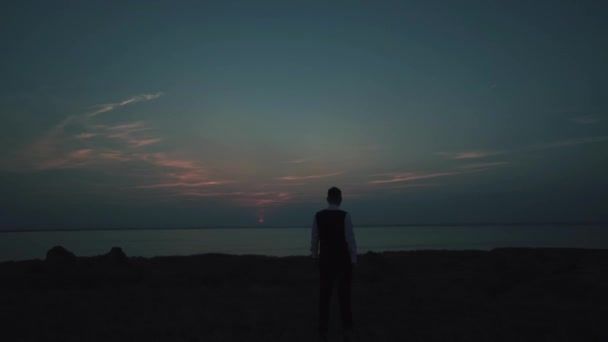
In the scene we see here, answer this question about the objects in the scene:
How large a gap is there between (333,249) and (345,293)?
0.81 m

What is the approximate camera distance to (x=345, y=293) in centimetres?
775

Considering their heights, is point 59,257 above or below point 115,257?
above

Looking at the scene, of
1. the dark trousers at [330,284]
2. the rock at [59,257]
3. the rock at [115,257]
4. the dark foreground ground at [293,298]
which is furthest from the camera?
the rock at [115,257]

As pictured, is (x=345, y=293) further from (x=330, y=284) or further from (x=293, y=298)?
(x=293, y=298)

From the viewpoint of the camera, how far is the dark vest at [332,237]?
7.55m

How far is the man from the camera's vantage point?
7543mm

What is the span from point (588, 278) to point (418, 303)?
7.03m

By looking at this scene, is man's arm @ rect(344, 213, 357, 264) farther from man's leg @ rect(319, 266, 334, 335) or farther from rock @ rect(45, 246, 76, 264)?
rock @ rect(45, 246, 76, 264)

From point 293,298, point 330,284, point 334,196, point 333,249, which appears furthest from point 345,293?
point 293,298

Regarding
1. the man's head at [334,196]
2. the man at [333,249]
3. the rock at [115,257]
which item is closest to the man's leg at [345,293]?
the man at [333,249]

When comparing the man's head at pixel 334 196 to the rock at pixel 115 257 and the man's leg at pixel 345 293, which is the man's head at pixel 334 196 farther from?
the rock at pixel 115 257

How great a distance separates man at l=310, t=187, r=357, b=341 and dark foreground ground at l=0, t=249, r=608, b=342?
0.70 metres

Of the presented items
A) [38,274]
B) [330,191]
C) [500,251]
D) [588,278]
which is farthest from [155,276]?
[500,251]

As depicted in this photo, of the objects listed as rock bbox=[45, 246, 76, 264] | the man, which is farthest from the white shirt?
rock bbox=[45, 246, 76, 264]
